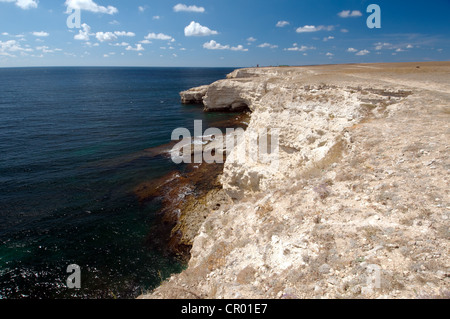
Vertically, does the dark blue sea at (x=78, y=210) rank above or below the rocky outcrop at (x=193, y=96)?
below

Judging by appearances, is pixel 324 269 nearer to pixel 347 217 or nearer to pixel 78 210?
pixel 347 217

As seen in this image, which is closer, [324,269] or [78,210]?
[324,269]

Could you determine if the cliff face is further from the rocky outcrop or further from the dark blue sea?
the rocky outcrop

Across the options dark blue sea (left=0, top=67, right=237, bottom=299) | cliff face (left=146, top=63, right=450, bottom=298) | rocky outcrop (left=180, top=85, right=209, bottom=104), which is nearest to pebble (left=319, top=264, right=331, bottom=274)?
cliff face (left=146, top=63, right=450, bottom=298)

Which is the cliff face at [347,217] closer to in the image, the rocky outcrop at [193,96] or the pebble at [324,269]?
the pebble at [324,269]

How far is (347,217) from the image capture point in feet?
23.1

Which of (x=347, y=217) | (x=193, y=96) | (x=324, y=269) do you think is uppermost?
(x=193, y=96)

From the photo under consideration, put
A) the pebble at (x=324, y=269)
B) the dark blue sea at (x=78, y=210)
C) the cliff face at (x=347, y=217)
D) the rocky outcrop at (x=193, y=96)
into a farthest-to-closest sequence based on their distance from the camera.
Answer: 1. the rocky outcrop at (x=193, y=96)
2. the dark blue sea at (x=78, y=210)
3. the pebble at (x=324, y=269)
4. the cliff face at (x=347, y=217)

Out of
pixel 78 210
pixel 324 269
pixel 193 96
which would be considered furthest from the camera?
pixel 193 96

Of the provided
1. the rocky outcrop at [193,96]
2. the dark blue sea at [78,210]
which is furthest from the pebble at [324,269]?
the rocky outcrop at [193,96]

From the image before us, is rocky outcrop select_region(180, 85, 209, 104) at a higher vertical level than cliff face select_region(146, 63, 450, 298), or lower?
higher

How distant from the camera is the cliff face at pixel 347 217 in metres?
5.31

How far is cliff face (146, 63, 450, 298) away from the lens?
5.31 m

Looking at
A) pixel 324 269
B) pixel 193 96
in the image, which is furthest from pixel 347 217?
pixel 193 96
